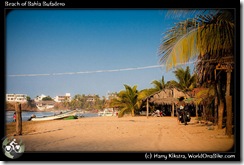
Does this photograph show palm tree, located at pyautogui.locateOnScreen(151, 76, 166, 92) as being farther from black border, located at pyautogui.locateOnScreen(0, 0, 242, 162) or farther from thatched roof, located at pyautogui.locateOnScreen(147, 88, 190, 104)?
black border, located at pyautogui.locateOnScreen(0, 0, 242, 162)

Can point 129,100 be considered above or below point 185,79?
below

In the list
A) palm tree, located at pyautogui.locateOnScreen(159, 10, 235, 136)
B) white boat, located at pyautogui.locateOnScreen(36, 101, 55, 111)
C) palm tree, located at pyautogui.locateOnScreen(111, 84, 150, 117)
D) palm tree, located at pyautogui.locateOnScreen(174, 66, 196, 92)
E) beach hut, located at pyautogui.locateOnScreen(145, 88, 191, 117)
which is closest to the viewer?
palm tree, located at pyautogui.locateOnScreen(159, 10, 235, 136)

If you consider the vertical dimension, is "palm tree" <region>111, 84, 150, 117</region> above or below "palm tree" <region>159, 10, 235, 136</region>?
below

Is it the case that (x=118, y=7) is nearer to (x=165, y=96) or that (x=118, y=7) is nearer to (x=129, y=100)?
(x=165, y=96)

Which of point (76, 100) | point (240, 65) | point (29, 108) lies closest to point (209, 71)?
point (240, 65)

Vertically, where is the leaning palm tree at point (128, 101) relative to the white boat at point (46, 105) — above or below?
above

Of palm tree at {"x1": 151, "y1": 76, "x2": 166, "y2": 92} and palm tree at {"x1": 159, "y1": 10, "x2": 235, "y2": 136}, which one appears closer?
palm tree at {"x1": 159, "y1": 10, "x2": 235, "y2": 136}

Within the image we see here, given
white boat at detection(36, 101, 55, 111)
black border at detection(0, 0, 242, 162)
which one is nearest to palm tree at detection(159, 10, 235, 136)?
black border at detection(0, 0, 242, 162)

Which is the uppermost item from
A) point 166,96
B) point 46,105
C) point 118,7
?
point 118,7

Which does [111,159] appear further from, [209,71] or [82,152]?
[209,71]

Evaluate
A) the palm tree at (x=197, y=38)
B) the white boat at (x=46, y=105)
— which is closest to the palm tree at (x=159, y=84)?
the white boat at (x=46, y=105)

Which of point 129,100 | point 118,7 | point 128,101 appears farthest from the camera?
point 128,101

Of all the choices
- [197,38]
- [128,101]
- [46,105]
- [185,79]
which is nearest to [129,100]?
[128,101]

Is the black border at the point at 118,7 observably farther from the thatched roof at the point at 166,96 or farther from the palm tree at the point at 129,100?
the palm tree at the point at 129,100
